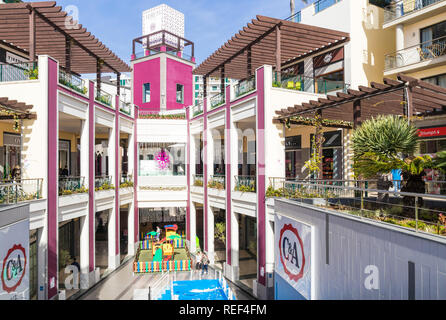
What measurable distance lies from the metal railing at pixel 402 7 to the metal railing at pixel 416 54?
2084mm

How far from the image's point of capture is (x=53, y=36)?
58.4ft

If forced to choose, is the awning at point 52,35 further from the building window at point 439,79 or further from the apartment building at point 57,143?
the building window at point 439,79

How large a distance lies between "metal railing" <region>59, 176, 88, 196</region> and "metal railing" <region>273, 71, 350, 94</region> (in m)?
11.6

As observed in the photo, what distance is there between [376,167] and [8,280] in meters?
11.8

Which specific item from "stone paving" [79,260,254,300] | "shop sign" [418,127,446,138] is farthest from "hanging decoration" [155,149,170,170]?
"shop sign" [418,127,446,138]

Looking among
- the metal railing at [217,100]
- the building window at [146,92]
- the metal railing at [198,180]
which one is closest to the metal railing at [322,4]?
the metal railing at [217,100]

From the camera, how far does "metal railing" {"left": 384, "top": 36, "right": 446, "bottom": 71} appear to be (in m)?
17.2

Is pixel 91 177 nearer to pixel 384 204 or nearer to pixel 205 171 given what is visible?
pixel 205 171

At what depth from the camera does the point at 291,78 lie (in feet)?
55.9

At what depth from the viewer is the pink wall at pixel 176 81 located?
103 ft

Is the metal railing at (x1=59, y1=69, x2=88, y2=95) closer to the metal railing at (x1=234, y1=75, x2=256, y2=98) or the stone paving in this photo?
the metal railing at (x1=234, y1=75, x2=256, y2=98)

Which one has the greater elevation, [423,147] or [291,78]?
[291,78]
